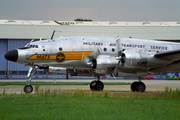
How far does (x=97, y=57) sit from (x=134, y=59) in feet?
11.5

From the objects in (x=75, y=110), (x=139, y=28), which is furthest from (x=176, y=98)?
(x=139, y=28)

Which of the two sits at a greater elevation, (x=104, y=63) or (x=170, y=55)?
(x=170, y=55)

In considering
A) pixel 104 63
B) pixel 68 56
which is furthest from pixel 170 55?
→ pixel 68 56

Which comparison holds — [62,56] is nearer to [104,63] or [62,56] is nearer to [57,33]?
[104,63]

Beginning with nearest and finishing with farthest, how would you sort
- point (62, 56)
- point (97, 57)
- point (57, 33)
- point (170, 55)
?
point (170, 55), point (62, 56), point (97, 57), point (57, 33)

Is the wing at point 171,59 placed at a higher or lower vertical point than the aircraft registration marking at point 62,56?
lower

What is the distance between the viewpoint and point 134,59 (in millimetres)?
21375

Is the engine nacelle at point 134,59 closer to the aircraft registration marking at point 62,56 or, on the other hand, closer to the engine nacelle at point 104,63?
the engine nacelle at point 104,63

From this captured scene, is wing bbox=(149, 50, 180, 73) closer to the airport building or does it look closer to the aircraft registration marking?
the aircraft registration marking

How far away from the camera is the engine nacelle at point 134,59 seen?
2136cm

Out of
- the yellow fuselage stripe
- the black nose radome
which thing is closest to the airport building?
the yellow fuselage stripe

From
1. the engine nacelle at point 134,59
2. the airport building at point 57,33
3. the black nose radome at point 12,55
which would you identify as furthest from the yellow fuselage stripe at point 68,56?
the airport building at point 57,33

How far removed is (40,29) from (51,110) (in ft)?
174

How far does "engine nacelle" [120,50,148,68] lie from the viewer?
70.1 feet
